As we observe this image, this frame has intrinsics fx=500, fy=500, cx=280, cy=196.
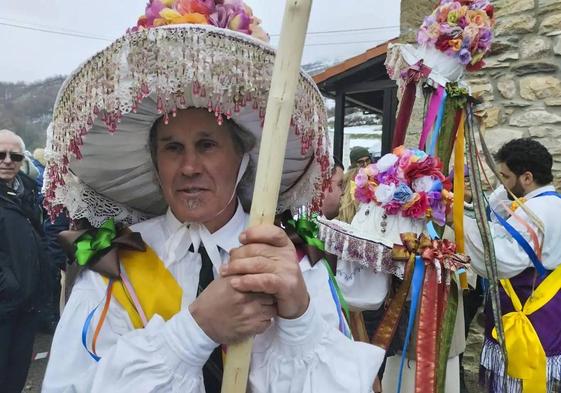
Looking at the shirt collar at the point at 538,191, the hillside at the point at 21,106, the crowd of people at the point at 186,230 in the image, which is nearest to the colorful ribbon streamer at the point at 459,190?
the shirt collar at the point at 538,191

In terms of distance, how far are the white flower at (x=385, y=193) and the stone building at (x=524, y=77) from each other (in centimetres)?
191

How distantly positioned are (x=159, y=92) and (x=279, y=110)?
0.30 m

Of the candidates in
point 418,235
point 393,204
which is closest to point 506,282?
point 418,235

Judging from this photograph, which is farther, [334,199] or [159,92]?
[334,199]

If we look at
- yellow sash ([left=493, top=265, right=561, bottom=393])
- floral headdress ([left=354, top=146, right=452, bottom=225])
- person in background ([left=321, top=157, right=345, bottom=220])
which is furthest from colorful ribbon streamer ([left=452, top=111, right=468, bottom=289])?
person in background ([left=321, top=157, right=345, bottom=220])

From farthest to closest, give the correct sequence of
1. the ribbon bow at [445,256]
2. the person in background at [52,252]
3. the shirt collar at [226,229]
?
the person in background at [52,252] < the ribbon bow at [445,256] < the shirt collar at [226,229]

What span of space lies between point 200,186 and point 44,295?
7.69ft

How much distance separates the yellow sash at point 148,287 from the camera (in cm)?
113

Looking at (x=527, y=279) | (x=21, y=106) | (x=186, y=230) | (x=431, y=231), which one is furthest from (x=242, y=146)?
(x=21, y=106)

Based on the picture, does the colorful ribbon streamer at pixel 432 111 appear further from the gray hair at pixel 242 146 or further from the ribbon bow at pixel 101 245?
the ribbon bow at pixel 101 245

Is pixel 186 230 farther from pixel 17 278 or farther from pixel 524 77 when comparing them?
pixel 524 77

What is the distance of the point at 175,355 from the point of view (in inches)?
39.2

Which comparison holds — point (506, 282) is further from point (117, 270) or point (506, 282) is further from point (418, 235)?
point (117, 270)

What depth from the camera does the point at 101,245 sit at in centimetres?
117
